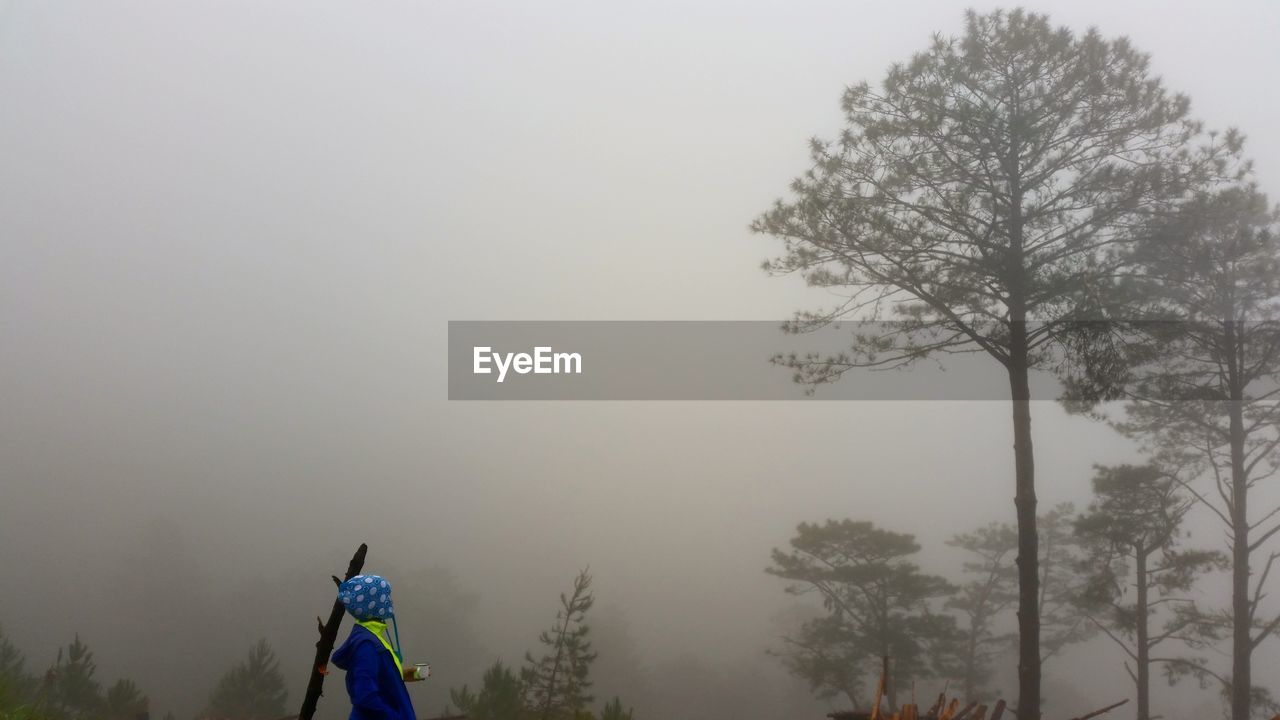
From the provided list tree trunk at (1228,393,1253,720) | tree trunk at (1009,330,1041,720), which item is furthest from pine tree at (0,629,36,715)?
tree trunk at (1228,393,1253,720)

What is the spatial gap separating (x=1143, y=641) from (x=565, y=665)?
295 centimetres

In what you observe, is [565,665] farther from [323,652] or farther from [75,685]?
[75,685]

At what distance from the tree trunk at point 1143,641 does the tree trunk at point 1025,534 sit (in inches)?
19.9

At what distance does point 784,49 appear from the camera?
5.23 m

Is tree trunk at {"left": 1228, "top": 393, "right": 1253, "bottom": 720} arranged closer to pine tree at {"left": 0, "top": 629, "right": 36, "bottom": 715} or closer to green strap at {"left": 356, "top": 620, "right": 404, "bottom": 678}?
green strap at {"left": 356, "top": 620, "right": 404, "bottom": 678}

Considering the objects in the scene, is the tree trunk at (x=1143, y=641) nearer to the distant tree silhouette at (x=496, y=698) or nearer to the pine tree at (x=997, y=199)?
the pine tree at (x=997, y=199)

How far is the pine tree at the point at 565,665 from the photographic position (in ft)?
15.3

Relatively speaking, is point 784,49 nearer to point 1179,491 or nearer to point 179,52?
point 1179,491

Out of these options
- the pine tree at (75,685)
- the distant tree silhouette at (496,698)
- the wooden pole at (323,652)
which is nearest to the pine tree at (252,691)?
the pine tree at (75,685)

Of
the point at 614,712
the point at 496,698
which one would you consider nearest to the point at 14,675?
the point at 496,698

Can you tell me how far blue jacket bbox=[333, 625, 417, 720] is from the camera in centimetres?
238

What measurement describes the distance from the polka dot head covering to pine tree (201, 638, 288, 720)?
111 inches

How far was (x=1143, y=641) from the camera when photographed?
4.29 metres

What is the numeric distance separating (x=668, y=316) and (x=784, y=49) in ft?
5.89
